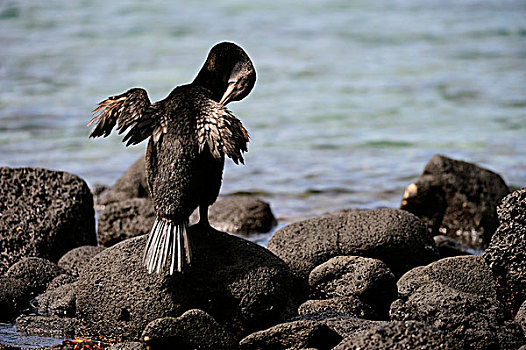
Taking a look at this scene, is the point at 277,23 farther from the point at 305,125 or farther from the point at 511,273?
the point at 511,273

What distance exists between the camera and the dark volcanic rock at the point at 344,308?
504 cm

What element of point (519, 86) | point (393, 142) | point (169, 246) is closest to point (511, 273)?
point (169, 246)

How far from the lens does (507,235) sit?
16.8ft

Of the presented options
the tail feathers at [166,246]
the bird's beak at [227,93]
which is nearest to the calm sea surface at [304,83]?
the tail feathers at [166,246]

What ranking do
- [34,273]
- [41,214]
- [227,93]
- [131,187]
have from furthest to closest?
[131,187]
[41,214]
[34,273]
[227,93]

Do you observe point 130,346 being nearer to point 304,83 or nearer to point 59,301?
point 59,301

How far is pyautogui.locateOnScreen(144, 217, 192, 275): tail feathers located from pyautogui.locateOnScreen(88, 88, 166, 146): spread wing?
528 mm

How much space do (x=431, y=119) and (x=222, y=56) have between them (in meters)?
10.4

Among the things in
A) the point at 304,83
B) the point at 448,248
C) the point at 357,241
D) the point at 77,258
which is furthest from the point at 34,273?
the point at 304,83

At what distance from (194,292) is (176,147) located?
0.88 metres

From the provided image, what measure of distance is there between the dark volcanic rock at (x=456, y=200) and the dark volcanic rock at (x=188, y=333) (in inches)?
177

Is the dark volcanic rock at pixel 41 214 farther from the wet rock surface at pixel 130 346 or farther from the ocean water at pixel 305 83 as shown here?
the ocean water at pixel 305 83

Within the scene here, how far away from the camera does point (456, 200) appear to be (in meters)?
8.48

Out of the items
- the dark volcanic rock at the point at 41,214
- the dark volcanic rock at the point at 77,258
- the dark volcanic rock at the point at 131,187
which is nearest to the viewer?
the dark volcanic rock at the point at 77,258
